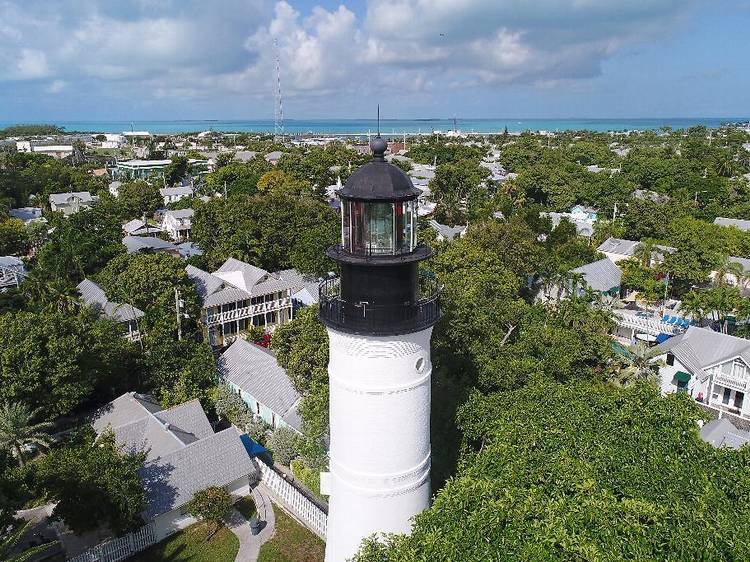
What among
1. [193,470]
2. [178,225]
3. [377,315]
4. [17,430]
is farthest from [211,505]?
[178,225]

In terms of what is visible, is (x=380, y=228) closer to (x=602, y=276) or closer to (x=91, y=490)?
(x=91, y=490)

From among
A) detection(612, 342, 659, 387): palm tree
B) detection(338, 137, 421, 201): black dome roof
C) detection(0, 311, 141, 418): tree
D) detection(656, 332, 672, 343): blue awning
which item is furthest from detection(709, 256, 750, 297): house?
detection(0, 311, 141, 418): tree

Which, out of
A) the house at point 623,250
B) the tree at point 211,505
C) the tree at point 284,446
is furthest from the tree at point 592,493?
the house at point 623,250

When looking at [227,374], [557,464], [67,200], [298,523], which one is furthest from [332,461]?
[67,200]

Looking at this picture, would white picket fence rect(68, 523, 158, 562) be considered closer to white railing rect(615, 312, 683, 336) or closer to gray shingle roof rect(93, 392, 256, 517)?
gray shingle roof rect(93, 392, 256, 517)

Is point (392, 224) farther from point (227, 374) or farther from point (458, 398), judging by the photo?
point (227, 374)

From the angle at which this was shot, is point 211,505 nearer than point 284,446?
Yes
